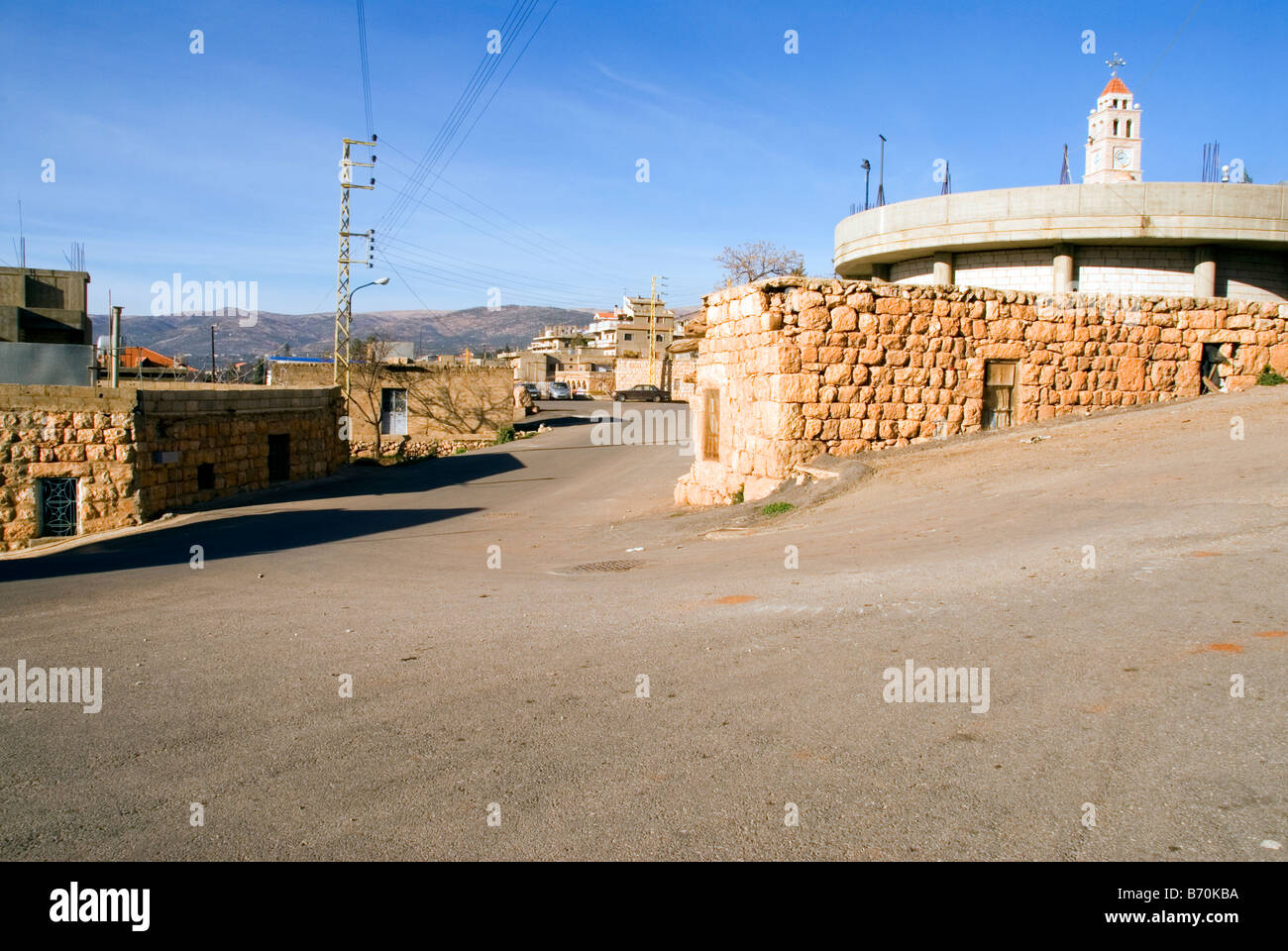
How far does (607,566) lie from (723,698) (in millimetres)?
5837

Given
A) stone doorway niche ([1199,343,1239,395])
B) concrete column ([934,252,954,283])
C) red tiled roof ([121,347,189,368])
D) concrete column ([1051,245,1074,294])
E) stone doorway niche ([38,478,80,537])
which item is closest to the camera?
stone doorway niche ([1199,343,1239,395])

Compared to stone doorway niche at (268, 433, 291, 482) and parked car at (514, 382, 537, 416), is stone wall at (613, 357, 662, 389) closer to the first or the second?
parked car at (514, 382, 537, 416)

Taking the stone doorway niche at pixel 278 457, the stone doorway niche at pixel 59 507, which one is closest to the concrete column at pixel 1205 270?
the stone doorway niche at pixel 278 457

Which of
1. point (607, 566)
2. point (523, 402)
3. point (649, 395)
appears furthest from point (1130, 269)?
point (649, 395)

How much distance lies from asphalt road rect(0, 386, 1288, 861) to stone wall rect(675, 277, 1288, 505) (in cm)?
354

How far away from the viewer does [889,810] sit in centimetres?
362

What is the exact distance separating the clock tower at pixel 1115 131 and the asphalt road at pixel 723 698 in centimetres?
5504

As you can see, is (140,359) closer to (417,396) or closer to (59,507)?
(417,396)

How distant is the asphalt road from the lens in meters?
3.58

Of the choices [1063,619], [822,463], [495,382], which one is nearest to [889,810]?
[1063,619]

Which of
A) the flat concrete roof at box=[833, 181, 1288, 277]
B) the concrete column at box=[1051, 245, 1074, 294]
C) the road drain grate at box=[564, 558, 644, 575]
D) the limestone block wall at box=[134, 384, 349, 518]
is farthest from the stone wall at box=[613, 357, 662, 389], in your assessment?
the road drain grate at box=[564, 558, 644, 575]

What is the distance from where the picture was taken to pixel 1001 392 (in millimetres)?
A: 15305
